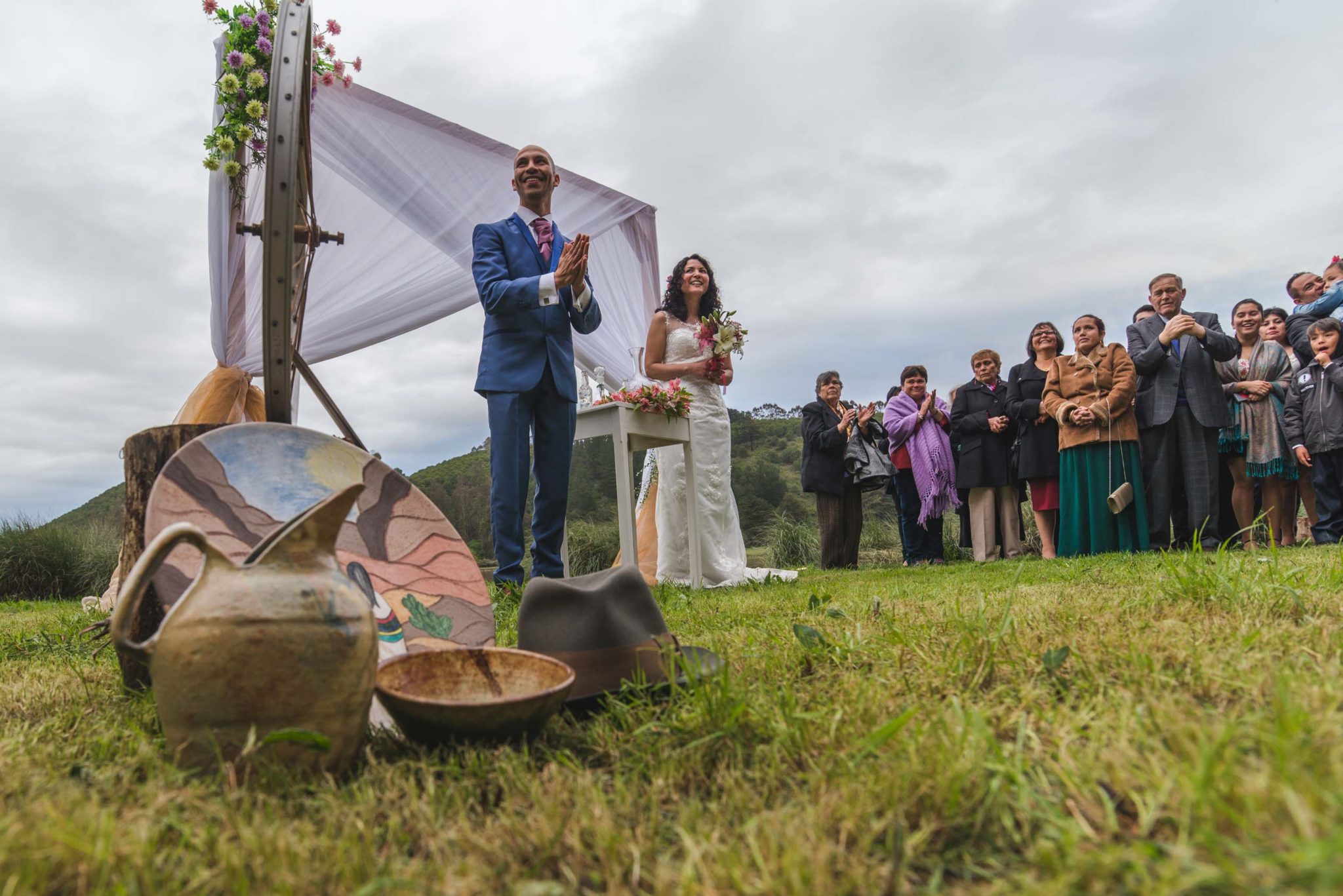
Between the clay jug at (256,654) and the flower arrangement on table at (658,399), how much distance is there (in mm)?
3458

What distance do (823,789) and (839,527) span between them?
20.9ft

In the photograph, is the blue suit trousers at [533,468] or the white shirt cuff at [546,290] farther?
the blue suit trousers at [533,468]

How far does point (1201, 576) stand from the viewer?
2.14 metres

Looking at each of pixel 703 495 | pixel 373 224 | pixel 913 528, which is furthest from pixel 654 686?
pixel 913 528

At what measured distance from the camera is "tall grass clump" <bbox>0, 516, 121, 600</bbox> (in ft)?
28.3

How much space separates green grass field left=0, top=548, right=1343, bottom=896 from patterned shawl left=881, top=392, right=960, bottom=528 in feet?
17.0

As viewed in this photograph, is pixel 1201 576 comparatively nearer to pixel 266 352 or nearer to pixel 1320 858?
pixel 1320 858

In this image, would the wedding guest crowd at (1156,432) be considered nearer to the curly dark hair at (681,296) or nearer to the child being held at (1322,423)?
the child being held at (1322,423)

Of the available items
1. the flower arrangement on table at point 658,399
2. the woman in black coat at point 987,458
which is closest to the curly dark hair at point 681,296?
the flower arrangement on table at point 658,399

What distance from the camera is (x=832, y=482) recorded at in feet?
23.6

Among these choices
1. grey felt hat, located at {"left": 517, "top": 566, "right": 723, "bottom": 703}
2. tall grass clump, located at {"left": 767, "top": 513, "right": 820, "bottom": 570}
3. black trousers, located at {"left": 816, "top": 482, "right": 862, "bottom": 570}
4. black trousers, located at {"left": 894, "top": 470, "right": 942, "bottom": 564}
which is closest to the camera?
grey felt hat, located at {"left": 517, "top": 566, "right": 723, "bottom": 703}

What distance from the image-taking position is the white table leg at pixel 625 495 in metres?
4.44

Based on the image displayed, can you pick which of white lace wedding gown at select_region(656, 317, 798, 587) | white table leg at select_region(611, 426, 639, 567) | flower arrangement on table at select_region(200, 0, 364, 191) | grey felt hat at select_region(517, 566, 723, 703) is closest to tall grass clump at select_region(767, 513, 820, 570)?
white lace wedding gown at select_region(656, 317, 798, 587)

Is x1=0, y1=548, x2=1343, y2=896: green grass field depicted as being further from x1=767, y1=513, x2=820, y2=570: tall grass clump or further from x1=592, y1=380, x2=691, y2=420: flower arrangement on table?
x1=767, y1=513, x2=820, y2=570: tall grass clump
